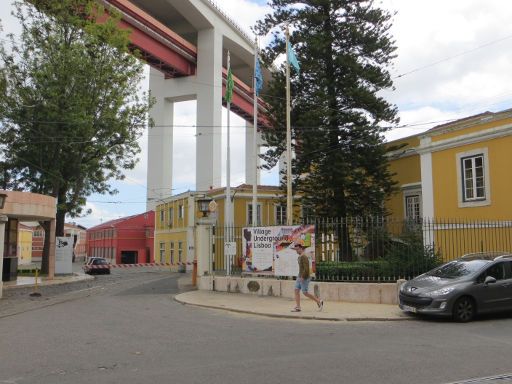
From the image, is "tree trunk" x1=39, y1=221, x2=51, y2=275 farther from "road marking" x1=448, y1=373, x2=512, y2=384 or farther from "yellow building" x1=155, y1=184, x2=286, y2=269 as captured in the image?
"road marking" x1=448, y1=373, x2=512, y2=384

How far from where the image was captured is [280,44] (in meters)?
29.9

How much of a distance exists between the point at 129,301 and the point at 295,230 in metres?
6.04

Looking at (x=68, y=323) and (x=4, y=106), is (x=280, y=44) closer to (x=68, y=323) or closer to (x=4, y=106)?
(x=4, y=106)

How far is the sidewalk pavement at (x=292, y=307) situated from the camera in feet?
42.8

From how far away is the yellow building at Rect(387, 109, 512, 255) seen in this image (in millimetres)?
20500

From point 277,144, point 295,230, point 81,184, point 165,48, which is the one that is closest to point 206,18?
point 165,48

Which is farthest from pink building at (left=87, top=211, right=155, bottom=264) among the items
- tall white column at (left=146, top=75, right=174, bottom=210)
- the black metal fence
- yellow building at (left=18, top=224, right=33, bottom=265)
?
the black metal fence

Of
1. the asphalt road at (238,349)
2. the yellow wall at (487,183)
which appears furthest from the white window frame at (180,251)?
the asphalt road at (238,349)

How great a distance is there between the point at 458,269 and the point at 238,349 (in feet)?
23.4

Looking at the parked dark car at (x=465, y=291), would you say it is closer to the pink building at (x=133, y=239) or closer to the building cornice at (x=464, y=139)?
the building cornice at (x=464, y=139)

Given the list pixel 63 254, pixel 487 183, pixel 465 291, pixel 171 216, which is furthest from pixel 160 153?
pixel 465 291

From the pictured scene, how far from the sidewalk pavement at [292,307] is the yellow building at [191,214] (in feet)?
42.9

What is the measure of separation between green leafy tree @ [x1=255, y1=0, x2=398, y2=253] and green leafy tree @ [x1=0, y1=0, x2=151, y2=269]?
12556mm

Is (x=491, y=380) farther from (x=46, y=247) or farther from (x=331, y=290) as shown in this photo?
(x=46, y=247)
